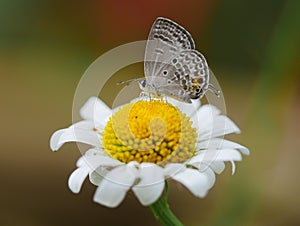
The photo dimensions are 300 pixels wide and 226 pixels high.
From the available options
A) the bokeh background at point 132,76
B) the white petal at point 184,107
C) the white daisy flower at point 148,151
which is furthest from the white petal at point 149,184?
the bokeh background at point 132,76

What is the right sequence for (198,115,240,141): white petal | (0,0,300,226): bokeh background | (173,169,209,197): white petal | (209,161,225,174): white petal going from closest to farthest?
(173,169,209,197): white petal
(209,161,225,174): white petal
(198,115,240,141): white petal
(0,0,300,226): bokeh background

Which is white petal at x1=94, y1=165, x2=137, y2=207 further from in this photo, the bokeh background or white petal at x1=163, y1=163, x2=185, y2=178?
the bokeh background

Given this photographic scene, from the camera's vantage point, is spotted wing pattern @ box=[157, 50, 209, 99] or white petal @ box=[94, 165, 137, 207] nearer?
white petal @ box=[94, 165, 137, 207]

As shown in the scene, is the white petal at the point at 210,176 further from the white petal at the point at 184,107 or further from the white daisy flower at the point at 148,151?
the white petal at the point at 184,107

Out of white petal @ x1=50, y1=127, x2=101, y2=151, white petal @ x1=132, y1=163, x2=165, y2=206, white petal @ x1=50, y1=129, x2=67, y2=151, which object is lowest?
white petal @ x1=50, y1=129, x2=67, y2=151

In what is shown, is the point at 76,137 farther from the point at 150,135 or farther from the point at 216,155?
the point at 216,155

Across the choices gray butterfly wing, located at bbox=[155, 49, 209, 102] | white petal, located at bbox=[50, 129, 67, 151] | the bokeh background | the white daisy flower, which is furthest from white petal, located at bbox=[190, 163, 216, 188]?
the bokeh background
